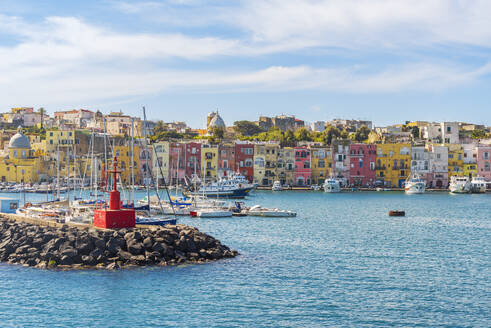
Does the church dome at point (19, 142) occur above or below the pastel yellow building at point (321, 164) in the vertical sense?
above

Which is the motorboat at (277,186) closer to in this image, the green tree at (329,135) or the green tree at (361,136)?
the green tree at (329,135)

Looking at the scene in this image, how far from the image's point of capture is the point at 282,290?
20906 millimetres

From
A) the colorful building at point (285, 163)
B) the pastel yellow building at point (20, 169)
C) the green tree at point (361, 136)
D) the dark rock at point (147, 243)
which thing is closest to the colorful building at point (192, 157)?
the colorful building at point (285, 163)

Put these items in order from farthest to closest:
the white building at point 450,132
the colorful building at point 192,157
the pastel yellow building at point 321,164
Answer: the white building at point 450,132 → the pastel yellow building at point 321,164 → the colorful building at point 192,157

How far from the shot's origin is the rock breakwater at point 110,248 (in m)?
23.8

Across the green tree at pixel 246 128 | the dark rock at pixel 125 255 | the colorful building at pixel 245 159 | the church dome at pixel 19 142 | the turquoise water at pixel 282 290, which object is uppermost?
the green tree at pixel 246 128

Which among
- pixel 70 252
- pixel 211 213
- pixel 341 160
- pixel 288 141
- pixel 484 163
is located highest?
pixel 288 141

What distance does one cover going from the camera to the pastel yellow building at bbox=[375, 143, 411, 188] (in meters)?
89.2

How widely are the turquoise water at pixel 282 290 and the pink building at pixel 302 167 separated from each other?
5735 centimetres

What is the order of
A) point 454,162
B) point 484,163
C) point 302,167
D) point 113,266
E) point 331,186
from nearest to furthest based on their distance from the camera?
1. point 113,266
2. point 331,186
3. point 484,163
4. point 454,162
5. point 302,167

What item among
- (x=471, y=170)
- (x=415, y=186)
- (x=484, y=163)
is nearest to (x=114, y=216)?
(x=415, y=186)

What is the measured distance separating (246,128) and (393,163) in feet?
138

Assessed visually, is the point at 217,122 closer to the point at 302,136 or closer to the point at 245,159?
the point at 302,136

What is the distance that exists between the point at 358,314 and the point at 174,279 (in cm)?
691
